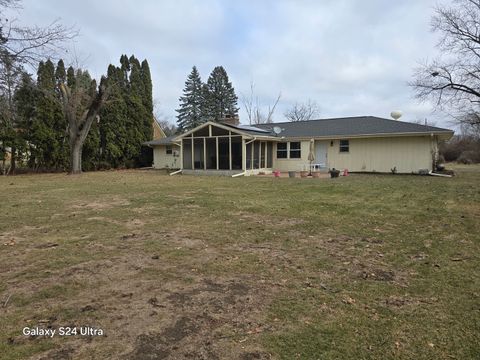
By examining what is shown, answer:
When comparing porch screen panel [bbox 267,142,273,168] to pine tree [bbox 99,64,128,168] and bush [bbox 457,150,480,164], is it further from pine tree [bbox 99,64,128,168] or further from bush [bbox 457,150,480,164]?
bush [bbox 457,150,480,164]

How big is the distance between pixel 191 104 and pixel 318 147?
32.8 metres

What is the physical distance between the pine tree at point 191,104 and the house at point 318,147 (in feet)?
94.8

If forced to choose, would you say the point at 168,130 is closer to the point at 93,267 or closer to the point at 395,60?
the point at 395,60

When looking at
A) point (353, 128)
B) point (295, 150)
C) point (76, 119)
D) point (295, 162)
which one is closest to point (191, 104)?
point (76, 119)

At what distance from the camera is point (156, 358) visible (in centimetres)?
234

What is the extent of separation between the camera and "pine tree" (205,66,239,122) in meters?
48.6

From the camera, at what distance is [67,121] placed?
21797mm

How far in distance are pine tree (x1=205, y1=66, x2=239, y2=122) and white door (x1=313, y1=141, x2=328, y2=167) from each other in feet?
96.9

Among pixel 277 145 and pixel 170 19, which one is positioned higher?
pixel 170 19

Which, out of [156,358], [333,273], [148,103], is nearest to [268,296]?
[333,273]

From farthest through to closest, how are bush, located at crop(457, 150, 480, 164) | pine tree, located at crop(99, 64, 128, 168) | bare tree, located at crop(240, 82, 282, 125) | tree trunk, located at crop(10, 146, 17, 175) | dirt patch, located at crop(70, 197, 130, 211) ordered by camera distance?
1. bare tree, located at crop(240, 82, 282, 125)
2. bush, located at crop(457, 150, 480, 164)
3. pine tree, located at crop(99, 64, 128, 168)
4. tree trunk, located at crop(10, 146, 17, 175)
5. dirt patch, located at crop(70, 197, 130, 211)

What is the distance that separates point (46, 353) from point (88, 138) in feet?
74.6

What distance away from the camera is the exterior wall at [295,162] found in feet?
67.9

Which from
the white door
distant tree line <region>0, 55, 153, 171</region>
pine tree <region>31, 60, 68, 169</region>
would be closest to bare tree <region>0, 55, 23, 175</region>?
distant tree line <region>0, 55, 153, 171</region>
